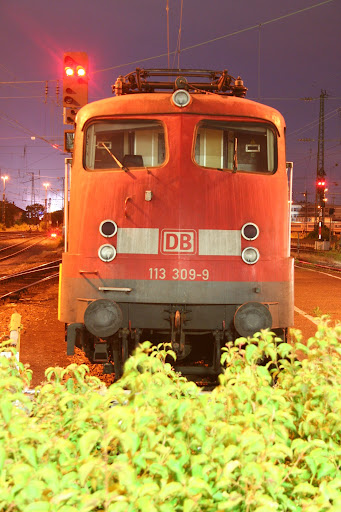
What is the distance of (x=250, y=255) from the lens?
20.5ft

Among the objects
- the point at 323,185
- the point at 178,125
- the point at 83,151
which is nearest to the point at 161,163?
the point at 178,125

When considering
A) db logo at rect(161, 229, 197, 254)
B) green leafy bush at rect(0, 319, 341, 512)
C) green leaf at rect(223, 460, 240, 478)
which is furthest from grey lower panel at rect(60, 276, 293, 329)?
green leaf at rect(223, 460, 240, 478)

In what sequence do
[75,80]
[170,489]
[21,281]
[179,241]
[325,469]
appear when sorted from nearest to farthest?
1. [170,489]
2. [325,469]
3. [179,241]
4. [75,80]
5. [21,281]

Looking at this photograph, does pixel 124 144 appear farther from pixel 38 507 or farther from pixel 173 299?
pixel 38 507

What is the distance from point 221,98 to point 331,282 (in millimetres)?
16773

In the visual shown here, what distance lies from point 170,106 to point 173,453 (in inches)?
186

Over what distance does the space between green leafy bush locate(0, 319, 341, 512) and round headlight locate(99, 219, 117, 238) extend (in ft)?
9.69

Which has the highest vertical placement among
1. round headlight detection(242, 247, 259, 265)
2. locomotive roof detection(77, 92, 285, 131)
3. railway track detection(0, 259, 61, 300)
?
locomotive roof detection(77, 92, 285, 131)

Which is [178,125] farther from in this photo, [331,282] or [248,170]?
[331,282]

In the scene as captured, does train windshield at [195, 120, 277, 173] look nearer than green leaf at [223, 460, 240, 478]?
No

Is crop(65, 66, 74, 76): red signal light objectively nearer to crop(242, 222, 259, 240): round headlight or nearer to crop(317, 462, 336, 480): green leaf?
crop(242, 222, 259, 240): round headlight

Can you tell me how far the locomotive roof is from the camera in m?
6.50

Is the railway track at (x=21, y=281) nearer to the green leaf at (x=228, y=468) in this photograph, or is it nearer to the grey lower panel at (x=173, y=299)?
the grey lower panel at (x=173, y=299)

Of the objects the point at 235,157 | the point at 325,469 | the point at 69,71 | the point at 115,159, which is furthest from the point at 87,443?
the point at 69,71
